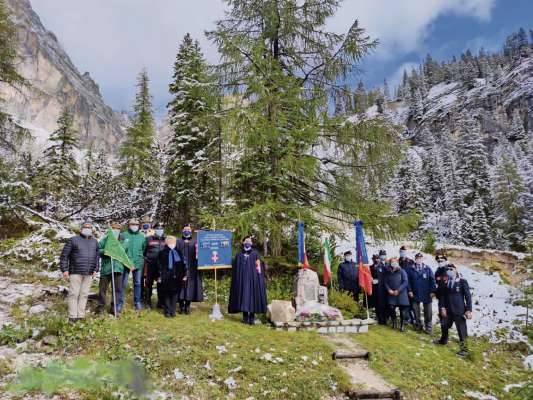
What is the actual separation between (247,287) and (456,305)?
5.02 m

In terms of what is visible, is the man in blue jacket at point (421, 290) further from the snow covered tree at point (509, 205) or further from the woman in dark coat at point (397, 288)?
the snow covered tree at point (509, 205)

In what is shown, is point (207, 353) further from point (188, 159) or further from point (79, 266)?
point (188, 159)

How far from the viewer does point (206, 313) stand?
9.73m

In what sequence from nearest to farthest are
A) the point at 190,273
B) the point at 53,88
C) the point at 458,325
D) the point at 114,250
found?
the point at 114,250
the point at 458,325
the point at 190,273
the point at 53,88

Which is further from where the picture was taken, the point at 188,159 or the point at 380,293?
the point at 188,159

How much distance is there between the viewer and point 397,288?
1021cm

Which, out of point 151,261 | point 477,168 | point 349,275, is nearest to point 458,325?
point 349,275

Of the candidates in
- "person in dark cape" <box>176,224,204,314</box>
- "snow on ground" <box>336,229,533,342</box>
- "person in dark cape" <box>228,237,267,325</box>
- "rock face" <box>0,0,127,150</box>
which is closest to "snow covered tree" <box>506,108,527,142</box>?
"snow on ground" <box>336,229,533,342</box>

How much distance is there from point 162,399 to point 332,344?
13.0 feet

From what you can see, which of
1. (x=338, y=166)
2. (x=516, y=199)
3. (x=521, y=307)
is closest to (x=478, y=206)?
(x=516, y=199)

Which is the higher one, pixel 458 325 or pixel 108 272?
pixel 108 272

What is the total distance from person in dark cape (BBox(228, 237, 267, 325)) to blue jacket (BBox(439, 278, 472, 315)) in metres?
4.47

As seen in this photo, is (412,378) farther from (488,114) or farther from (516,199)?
(488,114)

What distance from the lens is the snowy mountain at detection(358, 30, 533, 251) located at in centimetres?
3409
